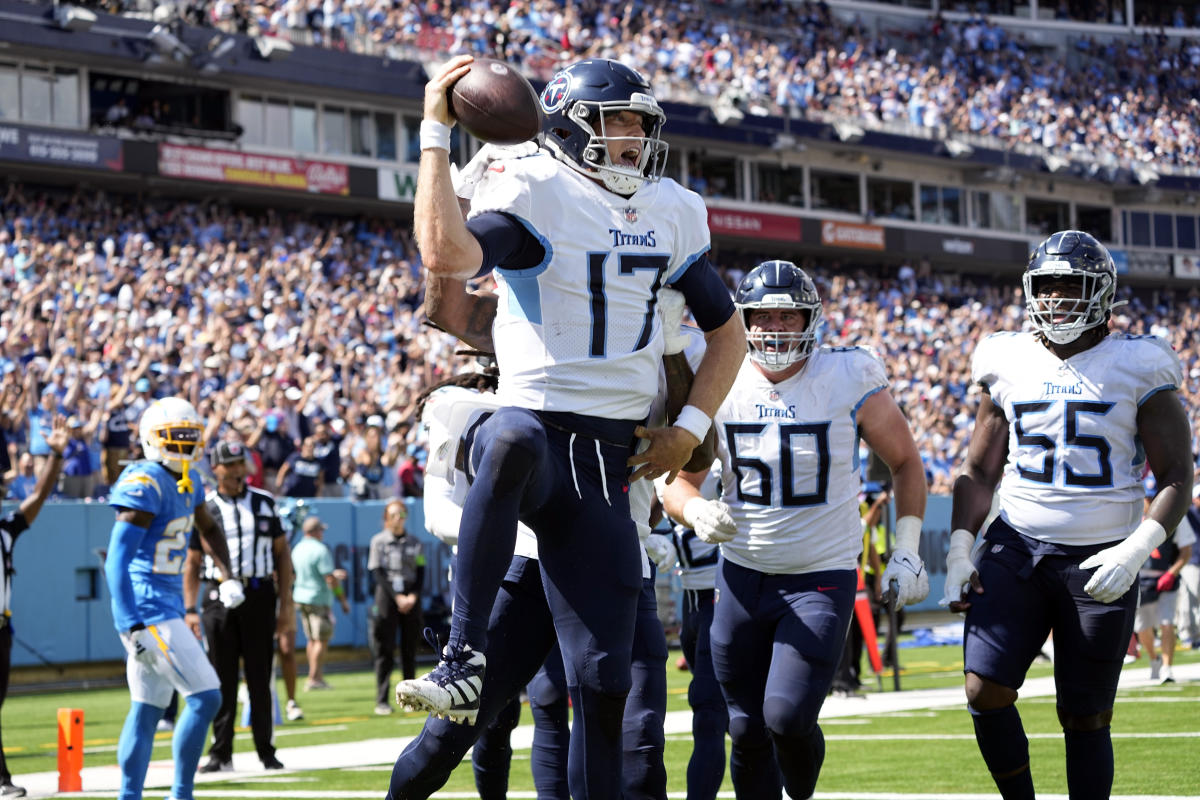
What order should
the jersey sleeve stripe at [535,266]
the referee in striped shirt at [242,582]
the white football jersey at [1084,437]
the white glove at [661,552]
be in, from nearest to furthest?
the jersey sleeve stripe at [535,266] < the white football jersey at [1084,437] < the white glove at [661,552] < the referee in striped shirt at [242,582]

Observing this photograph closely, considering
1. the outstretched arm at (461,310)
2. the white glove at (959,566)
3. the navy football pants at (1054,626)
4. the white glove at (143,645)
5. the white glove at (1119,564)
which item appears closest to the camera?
the outstretched arm at (461,310)

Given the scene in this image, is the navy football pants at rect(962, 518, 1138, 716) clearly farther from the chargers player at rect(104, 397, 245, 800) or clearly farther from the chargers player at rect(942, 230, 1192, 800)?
the chargers player at rect(104, 397, 245, 800)

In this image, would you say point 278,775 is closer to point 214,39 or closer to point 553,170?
point 553,170

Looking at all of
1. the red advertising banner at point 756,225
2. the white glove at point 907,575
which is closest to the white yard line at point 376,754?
the white glove at point 907,575

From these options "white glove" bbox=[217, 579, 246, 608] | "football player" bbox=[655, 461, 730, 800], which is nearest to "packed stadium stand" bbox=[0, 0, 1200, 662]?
"football player" bbox=[655, 461, 730, 800]

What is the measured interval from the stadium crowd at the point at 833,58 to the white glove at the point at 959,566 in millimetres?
23435

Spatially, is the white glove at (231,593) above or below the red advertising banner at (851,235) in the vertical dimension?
below

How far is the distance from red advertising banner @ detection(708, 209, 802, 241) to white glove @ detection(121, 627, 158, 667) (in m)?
27.8

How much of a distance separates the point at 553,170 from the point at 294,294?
1870 cm

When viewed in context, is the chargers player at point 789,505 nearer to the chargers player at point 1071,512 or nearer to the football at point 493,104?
the chargers player at point 1071,512

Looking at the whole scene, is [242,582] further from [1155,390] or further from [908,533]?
[1155,390]

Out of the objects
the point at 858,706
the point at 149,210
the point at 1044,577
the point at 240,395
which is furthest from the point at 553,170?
the point at 149,210

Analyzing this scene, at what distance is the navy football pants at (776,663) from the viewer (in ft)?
18.5

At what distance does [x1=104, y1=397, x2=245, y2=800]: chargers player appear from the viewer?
24.2 ft
